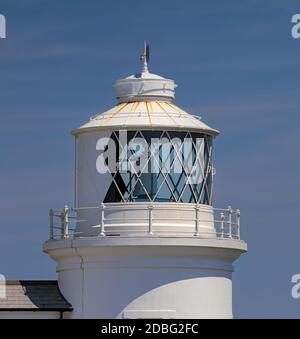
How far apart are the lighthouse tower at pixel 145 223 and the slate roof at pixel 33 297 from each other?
0.31 meters

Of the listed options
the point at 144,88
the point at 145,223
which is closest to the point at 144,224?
the point at 145,223

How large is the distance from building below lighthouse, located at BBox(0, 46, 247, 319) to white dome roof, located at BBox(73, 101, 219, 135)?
0.03 meters

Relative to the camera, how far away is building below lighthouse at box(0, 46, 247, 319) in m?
55.5

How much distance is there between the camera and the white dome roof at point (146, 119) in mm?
56094

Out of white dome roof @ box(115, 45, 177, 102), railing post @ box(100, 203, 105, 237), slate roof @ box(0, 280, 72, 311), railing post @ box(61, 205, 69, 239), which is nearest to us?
railing post @ box(100, 203, 105, 237)

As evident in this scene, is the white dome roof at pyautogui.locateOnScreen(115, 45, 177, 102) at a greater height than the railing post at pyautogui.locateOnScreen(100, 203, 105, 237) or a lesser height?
greater

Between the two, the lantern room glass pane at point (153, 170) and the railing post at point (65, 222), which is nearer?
the lantern room glass pane at point (153, 170)

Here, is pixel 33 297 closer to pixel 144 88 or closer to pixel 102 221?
pixel 102 221

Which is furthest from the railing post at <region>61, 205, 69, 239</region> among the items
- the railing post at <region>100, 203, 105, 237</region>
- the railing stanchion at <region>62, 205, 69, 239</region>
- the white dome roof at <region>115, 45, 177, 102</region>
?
the white dome roof at <region>115, 45, 177, 102</region>

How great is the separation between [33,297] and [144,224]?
345 centimetres

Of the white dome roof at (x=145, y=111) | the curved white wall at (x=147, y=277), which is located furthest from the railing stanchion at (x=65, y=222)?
the white dome roof at (x=145, y=111)

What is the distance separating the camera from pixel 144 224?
55.7 metres

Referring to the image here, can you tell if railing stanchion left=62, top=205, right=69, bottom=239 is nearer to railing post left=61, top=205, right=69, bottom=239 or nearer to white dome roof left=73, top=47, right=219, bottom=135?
railing post left=61, top=205, right=69, bottom=239

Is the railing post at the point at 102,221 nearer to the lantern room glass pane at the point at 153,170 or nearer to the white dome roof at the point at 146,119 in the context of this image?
the lantern room glass pane at the point at 153,170
